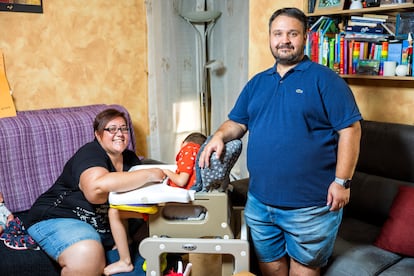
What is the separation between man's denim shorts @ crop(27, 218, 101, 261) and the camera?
1.90 meters

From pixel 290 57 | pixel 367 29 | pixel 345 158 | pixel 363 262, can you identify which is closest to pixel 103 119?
pixel 290 57

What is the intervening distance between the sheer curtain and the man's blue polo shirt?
1.57 metres

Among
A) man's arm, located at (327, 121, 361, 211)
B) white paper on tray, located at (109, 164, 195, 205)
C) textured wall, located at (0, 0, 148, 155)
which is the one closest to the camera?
man's arm, located at (327, 121, 361, 211)

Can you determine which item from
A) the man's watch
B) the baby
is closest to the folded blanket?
the baby

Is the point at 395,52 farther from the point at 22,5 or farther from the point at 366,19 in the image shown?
the point at 22,5

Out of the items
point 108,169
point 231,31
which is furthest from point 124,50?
point 108,169

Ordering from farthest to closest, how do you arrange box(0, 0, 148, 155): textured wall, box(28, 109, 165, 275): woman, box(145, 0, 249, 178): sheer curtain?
box(145, 0, 249, 178): sheer curtain < box(0, 0, 148, 155): textured wall < box(28, 109, 165, 275): woman

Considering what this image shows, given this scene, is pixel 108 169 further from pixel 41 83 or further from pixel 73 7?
pixel 73 7

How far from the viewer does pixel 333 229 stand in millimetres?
1671

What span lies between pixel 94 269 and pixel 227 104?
181 centimetres

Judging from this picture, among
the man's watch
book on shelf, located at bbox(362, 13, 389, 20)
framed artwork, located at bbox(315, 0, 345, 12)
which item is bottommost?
the man's watch

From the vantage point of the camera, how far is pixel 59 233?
194 centimetres

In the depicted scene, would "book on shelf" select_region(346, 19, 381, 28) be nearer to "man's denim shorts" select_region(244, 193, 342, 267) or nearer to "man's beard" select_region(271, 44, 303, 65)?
"man's beard" select_region(271, 44, 303, 65)

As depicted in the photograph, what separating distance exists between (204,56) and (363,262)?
2147mm
